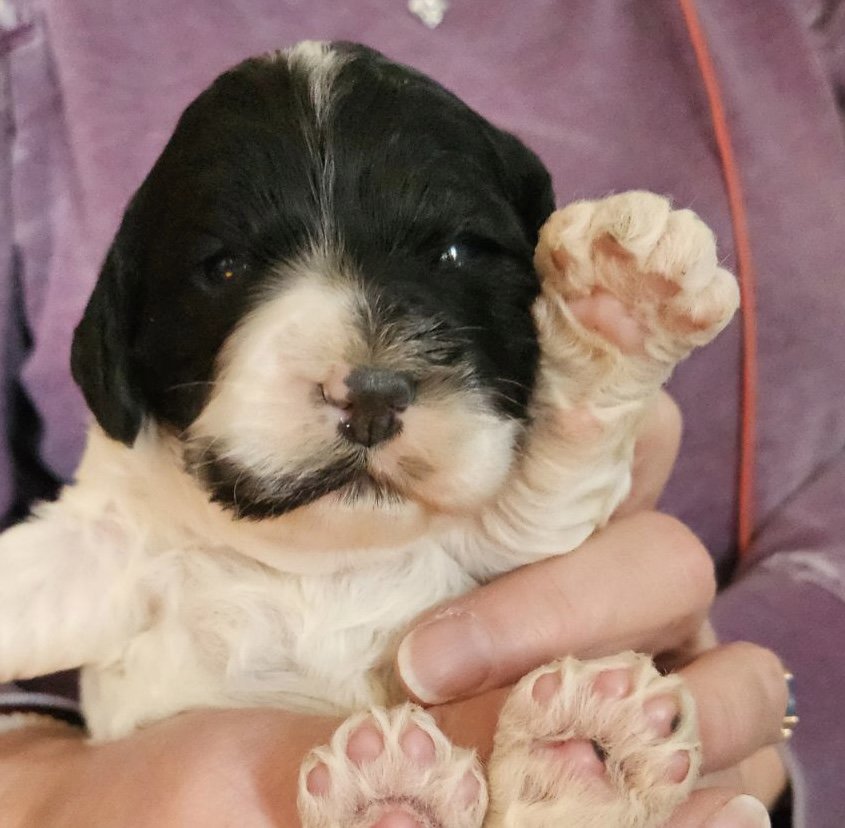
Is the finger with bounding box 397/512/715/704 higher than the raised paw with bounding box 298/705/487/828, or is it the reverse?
the raised paw with bounding box 298/705/487/828

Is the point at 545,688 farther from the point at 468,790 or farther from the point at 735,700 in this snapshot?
the point at 735,700

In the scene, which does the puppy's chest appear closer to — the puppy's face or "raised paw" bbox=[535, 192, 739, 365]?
the puppy's face

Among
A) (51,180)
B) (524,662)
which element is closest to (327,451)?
(524,662)

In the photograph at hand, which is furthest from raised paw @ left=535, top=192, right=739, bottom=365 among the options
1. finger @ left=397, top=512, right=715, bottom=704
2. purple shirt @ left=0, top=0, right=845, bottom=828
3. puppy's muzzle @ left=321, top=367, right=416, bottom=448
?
purple shirt @ left=0, top=0, right=845, bottom=828

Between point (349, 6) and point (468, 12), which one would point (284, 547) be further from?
point (468, 12)

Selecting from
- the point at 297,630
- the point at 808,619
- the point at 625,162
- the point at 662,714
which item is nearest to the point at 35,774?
the point at 297,630
